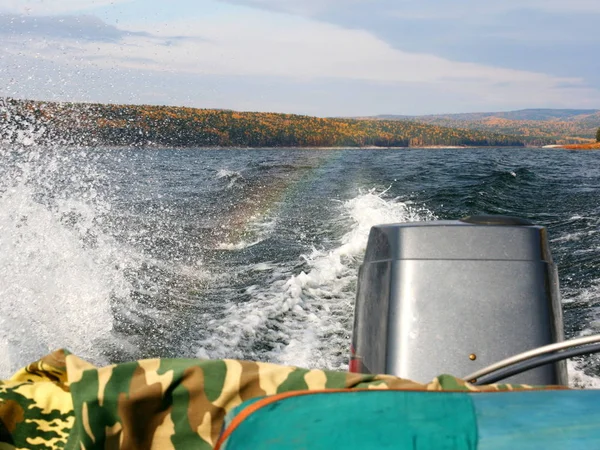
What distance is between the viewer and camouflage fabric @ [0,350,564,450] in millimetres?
1208

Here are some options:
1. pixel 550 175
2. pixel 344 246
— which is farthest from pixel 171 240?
pixel 550 175

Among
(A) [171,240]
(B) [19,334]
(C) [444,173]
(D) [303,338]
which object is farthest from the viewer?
(C) [444,173]

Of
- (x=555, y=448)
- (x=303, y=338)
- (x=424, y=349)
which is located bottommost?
(x=303, y=338)

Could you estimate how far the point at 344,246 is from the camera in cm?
695

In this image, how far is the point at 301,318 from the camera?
4828 millimetres

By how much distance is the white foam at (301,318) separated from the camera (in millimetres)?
4160

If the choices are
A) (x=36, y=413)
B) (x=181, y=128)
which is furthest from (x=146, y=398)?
(x=181, y=128)

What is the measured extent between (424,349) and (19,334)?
294 cm

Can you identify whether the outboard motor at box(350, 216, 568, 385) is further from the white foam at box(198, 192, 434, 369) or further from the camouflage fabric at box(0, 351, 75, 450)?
the white foam at box(198, 192, 434, 369)

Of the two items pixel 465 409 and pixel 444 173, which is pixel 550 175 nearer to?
pixel 444 173

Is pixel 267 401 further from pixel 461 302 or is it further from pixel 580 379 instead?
pixel 580 379

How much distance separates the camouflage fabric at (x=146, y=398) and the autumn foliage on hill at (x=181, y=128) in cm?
746

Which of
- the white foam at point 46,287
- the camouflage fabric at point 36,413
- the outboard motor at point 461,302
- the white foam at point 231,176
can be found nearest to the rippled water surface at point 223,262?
the white foam at point 46,287

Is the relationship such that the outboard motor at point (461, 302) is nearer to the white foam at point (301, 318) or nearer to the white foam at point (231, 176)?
the white foam at point (301, 318)
